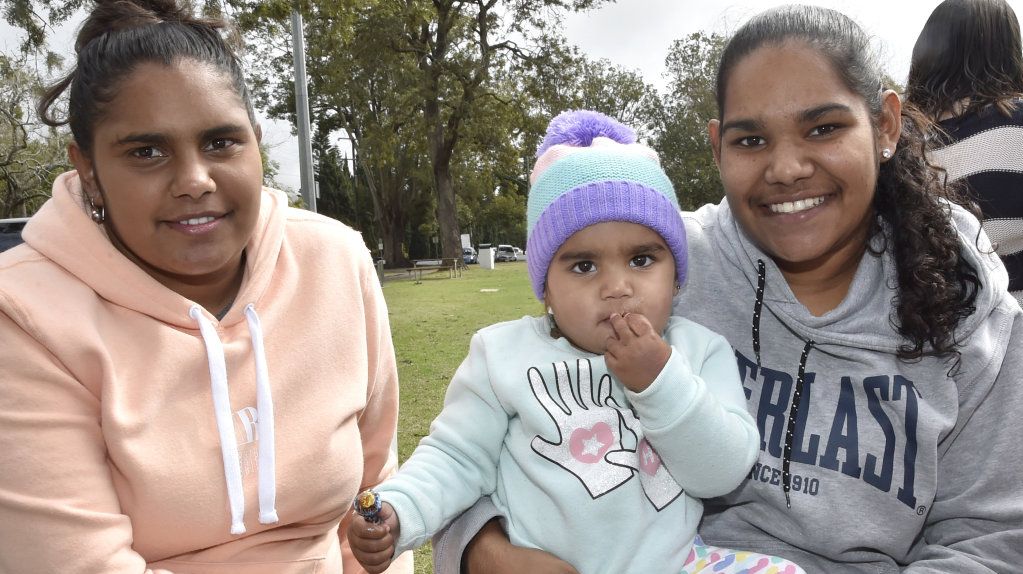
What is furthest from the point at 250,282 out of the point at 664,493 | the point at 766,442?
the point at 766,442

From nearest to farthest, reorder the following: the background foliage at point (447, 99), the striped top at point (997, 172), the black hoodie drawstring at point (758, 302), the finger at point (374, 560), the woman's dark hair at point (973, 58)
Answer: the finger at point (374, 560) < the black hoodie drawstring at point (758, 302) < the striped top at point (997, 172) < the woman's dark hair at point (973, 58) < the background foliage at point (447, 99)

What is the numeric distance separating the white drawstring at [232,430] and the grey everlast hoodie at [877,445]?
0.54m

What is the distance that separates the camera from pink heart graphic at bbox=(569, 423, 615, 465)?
1.96 m

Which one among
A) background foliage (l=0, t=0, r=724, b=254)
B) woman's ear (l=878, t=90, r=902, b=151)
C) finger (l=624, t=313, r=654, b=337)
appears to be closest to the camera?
finger (l=624, t=313, r=654, b=337)

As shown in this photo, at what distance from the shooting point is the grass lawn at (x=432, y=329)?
6703 mm

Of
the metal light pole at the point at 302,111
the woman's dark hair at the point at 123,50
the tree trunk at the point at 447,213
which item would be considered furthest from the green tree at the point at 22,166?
the woman's dark hair at the point at 123,50

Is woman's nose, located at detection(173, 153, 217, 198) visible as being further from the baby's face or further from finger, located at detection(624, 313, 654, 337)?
finger, located at detection(624, 313, 654, 337)

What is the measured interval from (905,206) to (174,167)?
203 cm

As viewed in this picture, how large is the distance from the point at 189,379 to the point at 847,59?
6.57ft

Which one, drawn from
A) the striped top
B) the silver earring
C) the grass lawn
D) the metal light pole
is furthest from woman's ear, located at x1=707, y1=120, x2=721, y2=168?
the metal light pole

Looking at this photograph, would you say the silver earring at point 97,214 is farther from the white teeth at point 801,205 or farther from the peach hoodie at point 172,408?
the white teeth at point 801,205

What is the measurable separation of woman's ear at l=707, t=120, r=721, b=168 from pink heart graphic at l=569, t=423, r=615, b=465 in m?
0.86

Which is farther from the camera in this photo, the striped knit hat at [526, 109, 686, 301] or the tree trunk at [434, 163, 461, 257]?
the tree trunk at [434, 163, 461, 257]

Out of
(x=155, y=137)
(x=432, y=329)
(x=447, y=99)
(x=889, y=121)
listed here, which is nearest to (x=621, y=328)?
(x=889, y=121)
